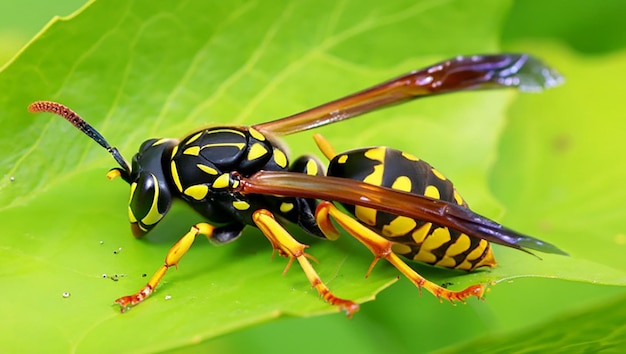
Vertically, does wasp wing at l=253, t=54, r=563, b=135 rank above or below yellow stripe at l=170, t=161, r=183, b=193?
above

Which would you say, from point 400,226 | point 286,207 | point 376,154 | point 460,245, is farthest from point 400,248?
point 286,207

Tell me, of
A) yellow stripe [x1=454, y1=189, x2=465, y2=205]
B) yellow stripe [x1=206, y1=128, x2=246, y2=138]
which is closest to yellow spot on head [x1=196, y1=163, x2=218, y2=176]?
→ yellow stripe [x1=206, y1=128, x2=246, y2=138]

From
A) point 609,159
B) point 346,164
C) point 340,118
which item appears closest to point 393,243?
point 346,164

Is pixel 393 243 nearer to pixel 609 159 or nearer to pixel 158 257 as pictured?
pixel 158 257

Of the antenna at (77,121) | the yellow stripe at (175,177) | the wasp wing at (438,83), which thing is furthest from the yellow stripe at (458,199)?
the antenna at (77,121)

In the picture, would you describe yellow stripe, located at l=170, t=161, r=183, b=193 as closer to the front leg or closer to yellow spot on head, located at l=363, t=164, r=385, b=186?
the front leg

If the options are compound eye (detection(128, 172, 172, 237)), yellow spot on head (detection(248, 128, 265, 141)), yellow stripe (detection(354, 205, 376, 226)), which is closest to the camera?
compound eye (detection(128, 172, 172, 237))
